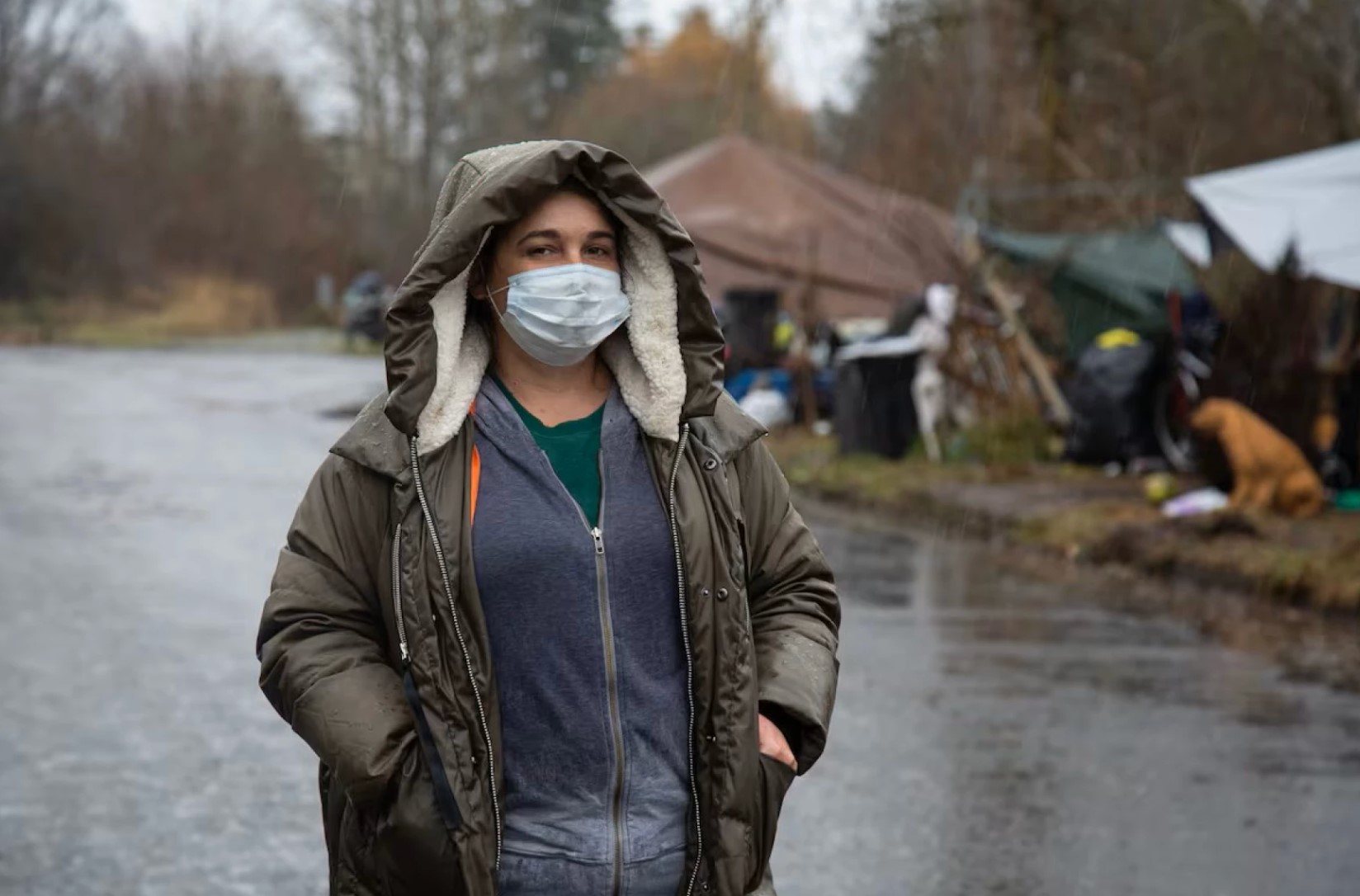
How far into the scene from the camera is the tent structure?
72.8ft

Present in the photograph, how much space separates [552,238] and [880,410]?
15.7m

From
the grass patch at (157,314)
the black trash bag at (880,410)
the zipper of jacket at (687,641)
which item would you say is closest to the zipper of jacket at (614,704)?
A: the zipper of jacket at (687,641)

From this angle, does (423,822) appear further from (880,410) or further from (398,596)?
(880,410)

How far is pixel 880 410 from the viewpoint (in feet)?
61.9

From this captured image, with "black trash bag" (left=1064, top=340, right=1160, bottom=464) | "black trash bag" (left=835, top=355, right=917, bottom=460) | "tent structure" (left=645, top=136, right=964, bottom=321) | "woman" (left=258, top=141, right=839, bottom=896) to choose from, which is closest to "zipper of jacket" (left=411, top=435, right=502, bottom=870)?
"woman" (left=258, top=141, right=839, bottom=896)

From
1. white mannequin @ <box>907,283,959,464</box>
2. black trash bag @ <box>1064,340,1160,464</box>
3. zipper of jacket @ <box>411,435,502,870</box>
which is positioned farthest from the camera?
white mannequin @ <box>907,283,959,464</box>

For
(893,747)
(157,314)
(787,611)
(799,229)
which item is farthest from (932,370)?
(157,314)

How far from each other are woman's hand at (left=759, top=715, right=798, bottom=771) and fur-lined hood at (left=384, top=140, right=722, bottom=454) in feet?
1.56

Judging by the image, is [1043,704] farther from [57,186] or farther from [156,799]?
[57,186]

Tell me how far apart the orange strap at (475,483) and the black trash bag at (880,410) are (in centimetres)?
1568

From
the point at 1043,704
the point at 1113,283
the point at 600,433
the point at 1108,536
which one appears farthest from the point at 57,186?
the point at 600,433

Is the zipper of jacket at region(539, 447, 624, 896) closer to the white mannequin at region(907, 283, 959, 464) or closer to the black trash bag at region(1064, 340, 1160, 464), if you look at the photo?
the black trash bag at region(1064, 340, 1160, 464)

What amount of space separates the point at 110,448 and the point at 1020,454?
8784 millimetres

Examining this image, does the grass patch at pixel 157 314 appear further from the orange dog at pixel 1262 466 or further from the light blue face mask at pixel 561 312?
the light blue face mask at pixel 561 312
